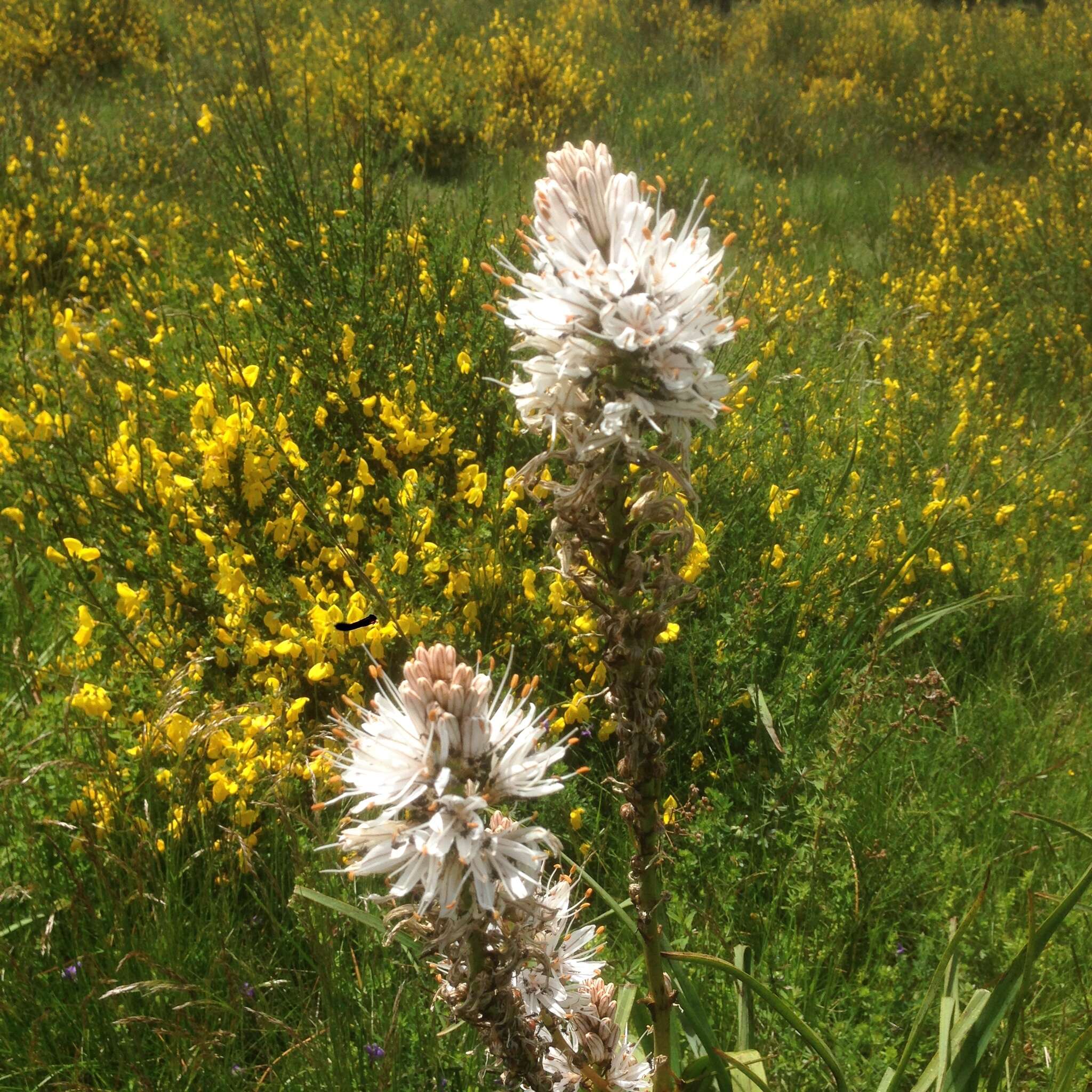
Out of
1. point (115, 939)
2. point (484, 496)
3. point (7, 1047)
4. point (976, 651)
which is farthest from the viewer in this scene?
point (976, 651)

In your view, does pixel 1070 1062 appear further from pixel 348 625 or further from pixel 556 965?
pixel 348 625

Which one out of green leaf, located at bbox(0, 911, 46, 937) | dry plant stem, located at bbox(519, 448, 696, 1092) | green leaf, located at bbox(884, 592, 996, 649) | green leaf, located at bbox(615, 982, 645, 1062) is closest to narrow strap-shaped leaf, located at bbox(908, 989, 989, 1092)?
green leaf, located at bbox(615, 982, 645, 1062)

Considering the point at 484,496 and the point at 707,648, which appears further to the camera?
the point at 484,496

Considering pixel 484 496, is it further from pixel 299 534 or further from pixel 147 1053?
pixel 147 1053

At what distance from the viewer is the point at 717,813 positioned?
2143 millimetres

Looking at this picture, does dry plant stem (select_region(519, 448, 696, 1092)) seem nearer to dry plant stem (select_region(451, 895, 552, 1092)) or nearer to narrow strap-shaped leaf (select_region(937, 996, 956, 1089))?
dry plant stem (select_region(451, 895, 552, 1092))

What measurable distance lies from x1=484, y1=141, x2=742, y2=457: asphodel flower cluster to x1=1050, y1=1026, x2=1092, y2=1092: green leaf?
2.91 feet

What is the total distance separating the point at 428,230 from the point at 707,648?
2010 millimetres

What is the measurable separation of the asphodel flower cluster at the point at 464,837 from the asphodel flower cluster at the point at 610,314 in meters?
0.28

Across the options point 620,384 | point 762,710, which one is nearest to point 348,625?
point 762,710

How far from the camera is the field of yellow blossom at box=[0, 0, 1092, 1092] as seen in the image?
1.84 metres

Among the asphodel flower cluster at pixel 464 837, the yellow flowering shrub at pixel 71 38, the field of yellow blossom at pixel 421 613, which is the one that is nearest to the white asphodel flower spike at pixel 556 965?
the asphodel flower cluster at pixel 464 837

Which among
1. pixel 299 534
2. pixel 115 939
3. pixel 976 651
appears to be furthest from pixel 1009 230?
pixel 115 939

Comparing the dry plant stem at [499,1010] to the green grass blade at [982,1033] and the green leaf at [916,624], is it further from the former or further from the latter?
the green leaf at [916,624]
